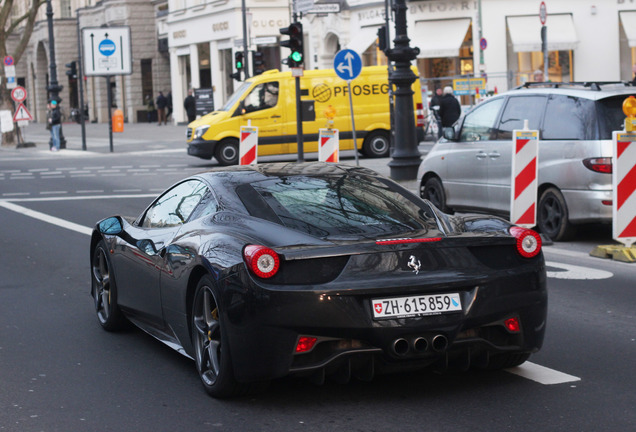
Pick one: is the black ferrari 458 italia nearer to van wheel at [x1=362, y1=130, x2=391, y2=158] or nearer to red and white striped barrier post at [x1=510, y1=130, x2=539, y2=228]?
red and white striped barrier post at [x1=510, y1=130, x2=539, y2=228]

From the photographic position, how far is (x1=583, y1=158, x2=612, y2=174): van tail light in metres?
11.9

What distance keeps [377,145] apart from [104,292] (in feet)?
71.1

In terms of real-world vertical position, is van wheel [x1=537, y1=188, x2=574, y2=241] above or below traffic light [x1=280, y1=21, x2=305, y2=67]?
below

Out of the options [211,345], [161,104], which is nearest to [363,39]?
[161,104]

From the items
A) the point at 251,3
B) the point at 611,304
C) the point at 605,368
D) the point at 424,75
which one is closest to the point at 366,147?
the point at 424,75

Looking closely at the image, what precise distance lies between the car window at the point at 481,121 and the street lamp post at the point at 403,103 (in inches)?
239

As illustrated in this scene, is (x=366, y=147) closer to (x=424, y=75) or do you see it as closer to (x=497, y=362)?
(x=424, y=75)

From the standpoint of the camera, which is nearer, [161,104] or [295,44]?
[295,44]

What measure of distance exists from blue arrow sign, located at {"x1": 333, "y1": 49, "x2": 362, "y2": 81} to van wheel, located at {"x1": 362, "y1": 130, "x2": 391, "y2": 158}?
6.82 metres

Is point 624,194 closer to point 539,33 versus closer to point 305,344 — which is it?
point 305,344

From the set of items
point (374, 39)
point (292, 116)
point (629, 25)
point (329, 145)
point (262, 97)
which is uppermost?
point (374, 39)

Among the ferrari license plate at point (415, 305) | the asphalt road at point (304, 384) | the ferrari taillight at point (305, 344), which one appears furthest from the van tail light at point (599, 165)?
the ferrari taillight at point (305, 344)

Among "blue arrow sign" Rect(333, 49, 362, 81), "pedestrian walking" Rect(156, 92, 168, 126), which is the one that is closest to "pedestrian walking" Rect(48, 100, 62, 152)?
"blue arrow sign" Rect(333, 49, 362, 81)

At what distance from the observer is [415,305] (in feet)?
18.2
